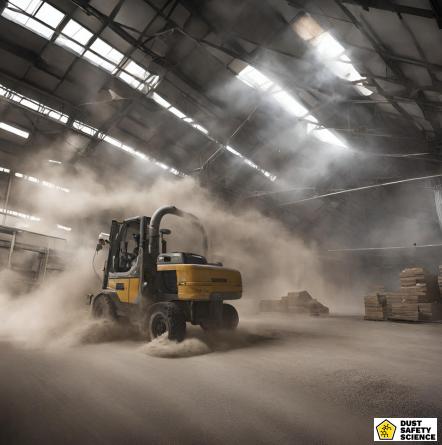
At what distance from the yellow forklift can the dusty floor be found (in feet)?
1.98

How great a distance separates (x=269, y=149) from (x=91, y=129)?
7756 millimetres

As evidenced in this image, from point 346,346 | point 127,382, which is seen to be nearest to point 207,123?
point 346,346

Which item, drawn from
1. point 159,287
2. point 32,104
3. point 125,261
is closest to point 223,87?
point 32,104

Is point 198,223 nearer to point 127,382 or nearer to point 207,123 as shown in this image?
point 127,382

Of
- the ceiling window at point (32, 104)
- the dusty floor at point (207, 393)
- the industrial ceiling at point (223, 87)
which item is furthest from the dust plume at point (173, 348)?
the ceiling window at point (32, 104)

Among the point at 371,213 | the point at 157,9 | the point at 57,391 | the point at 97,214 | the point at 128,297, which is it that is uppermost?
the point at 157,9

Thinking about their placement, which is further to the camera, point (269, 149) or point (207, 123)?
point (269, 149)

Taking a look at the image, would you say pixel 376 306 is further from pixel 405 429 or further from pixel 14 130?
pixel 14 130

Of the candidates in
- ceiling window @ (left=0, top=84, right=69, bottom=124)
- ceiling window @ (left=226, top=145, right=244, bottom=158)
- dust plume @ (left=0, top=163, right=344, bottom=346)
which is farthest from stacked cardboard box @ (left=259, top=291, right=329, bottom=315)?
ceiling window @ (left=0, top=84, right=69, bottom=124)

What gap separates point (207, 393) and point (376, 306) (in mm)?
9599

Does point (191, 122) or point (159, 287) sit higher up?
point (191, 122)

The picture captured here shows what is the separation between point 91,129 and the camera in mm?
11023

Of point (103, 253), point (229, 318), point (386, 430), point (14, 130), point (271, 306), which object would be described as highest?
point (14, 130)

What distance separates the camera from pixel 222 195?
14680 mm
